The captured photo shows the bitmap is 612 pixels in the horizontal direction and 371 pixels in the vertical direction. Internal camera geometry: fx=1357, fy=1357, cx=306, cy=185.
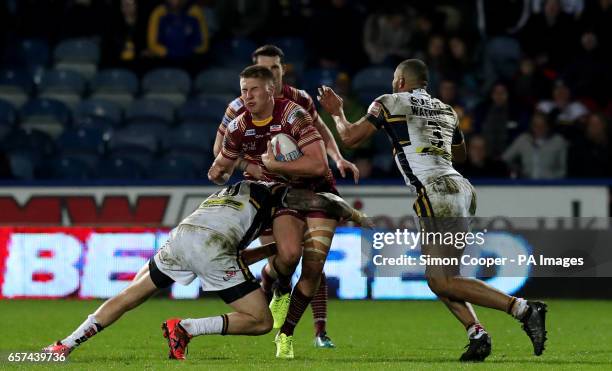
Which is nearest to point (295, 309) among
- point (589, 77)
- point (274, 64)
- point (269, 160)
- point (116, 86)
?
point (269, 160)

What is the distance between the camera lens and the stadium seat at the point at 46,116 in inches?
721

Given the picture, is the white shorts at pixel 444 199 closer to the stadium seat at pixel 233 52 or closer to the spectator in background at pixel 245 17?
the stadium seat at pixel 233 52

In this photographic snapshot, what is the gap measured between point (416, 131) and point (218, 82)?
9.73 m

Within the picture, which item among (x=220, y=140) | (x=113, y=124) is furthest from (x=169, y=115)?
(x=220, y=140)

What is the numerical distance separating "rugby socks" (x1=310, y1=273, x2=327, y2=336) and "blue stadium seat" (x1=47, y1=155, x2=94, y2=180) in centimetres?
706

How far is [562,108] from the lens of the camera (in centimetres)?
1775

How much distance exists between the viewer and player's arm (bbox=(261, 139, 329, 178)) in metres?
9.12

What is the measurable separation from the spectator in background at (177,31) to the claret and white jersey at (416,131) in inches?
395

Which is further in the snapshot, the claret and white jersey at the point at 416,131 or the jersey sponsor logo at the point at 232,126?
the jersey sponsor logo at the point at 232,126

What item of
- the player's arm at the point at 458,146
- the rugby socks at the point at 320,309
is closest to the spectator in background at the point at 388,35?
the rugby socks at the point at 320,309

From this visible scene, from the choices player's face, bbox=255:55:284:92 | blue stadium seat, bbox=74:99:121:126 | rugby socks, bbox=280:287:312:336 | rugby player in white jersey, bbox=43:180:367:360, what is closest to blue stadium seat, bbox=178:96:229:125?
blue stadium seat, bbox=74:99:121:126

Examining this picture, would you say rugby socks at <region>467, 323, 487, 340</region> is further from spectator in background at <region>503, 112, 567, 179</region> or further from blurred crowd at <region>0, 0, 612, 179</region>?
blurred crowd at <region>0, 0, 612, 179</region>

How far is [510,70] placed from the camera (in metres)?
19.1
